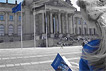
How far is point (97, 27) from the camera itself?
1.18 m

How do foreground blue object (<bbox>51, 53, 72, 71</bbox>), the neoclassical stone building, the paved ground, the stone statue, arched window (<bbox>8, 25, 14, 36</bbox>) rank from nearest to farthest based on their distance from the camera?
1. the stone statue
2. foreground blue object (<bbox>51, 53, 72, 71</bbox>)
3. the paved ground
4. the neoclassical stone building
5. arched window (<bbox>8, 25, 14, 36</bbox>)

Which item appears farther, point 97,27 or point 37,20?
point 37,20

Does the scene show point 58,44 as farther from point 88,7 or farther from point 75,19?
point 88,7

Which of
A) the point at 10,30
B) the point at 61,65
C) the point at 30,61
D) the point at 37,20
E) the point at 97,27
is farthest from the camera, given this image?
the point at 37,20

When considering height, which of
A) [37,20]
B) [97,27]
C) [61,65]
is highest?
[37,20]

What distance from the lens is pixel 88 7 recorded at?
3.96 ft

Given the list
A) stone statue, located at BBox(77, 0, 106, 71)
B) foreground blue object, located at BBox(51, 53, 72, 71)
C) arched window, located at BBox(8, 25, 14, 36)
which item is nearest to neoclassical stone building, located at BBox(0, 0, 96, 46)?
arched window, located at BBox(8, 25, 14, 36)

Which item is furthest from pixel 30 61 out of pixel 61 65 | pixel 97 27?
pixel 97 27

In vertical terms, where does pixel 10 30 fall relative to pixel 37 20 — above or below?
below

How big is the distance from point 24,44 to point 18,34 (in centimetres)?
1226

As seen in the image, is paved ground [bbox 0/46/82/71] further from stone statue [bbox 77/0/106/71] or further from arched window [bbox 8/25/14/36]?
arched window [bbox 8/25/14/36]

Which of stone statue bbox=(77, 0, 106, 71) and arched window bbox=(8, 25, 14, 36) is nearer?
stone statue bbox=(77, 0, 106, 71)

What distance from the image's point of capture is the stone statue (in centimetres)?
113

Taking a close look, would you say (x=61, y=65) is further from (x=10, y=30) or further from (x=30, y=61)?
(x=10, y=30)
